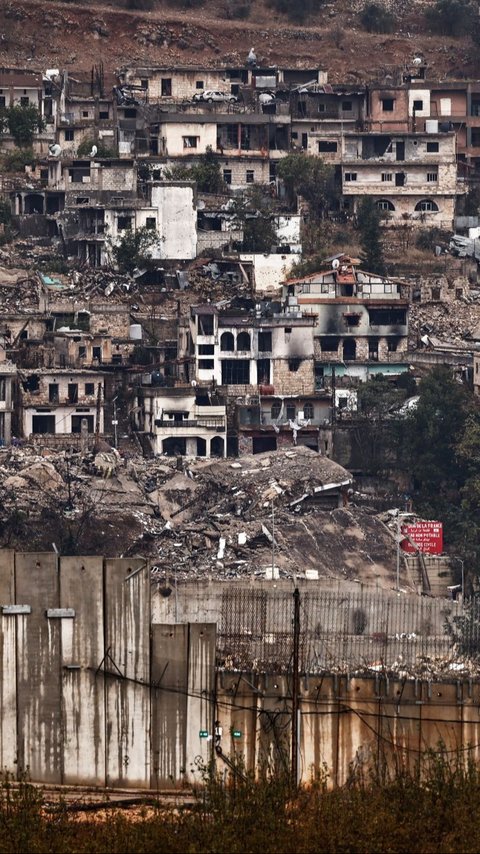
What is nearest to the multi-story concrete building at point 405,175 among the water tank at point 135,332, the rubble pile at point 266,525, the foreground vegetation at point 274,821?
the water tank at point 135,332

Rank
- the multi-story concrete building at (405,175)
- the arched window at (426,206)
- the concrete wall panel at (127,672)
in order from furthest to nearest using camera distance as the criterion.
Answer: the arched window at (426,206) < the multi-story concrete building at (405,175) < the concrete wall panel at (127,672)

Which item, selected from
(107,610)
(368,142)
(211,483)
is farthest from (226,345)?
(107,610)


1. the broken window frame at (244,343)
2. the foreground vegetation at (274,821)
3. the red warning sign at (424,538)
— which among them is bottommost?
the foreground vegetation at (274,821)

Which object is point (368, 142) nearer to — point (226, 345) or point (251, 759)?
point (226, 345)

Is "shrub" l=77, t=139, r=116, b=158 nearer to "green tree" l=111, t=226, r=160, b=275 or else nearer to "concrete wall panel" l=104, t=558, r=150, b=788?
"green tree" l=111, t=226, r=160, b=275

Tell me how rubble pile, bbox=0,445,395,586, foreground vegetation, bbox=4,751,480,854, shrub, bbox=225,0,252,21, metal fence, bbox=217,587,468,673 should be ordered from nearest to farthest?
foreground vegetation, bbox=4,751,480,854
metal fence, bbox=217,587,468,673
rubble pile, bbox=0,445,395,586
shrub, bbox=225,0,252,21

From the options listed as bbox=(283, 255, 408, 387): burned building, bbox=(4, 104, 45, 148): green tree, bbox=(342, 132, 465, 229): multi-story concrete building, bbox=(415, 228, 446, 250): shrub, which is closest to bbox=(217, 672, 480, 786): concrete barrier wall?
bbox=(283, 255, 408, 387): burned building

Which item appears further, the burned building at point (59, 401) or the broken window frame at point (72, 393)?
the broken window frame at point (72, 393)

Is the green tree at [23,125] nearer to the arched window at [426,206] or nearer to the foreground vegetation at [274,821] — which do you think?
the arched window at [426,206]
